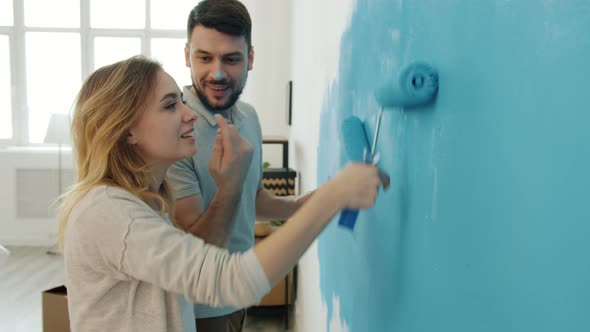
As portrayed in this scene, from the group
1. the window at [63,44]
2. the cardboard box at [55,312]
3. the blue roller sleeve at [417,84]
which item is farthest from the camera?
the window at [63,44]

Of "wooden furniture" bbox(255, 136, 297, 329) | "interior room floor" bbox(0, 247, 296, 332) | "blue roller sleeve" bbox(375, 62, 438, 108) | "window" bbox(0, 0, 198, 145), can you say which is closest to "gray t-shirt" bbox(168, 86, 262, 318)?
"blue roller sleeve" bbox(375, 62, 438, 108)

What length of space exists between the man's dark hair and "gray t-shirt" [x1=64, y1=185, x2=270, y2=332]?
1.91ft

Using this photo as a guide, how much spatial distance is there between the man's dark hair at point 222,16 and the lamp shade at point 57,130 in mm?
3801

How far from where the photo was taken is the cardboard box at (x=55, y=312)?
2119mm

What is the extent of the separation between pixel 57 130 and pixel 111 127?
4.19 metres

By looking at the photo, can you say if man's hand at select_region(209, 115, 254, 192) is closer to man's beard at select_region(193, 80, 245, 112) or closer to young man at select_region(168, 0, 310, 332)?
young man at select_region(168, 0, 310, 332)

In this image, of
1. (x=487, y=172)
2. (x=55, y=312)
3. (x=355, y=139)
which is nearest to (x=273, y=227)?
(x=55, y=312)

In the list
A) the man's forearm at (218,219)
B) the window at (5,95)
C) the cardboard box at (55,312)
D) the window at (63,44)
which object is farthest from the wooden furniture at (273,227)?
the window at (5,95)

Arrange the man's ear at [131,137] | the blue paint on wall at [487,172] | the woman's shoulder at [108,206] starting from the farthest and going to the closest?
the man's ear at [131,137] < the woman's shoulder at [108,206] < the blue paint on wall at [487,172]

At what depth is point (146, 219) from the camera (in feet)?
2.67

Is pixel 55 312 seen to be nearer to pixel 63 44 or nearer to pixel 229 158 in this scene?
pixel 229 158

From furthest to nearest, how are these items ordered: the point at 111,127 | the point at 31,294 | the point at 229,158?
1. the point at 31,294
2. the point at 229,158
3. the point at 111,127

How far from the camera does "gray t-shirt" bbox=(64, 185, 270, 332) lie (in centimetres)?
73

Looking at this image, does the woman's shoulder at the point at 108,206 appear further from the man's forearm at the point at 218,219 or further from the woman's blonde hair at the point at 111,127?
the man's forearm at the point at 218,219
